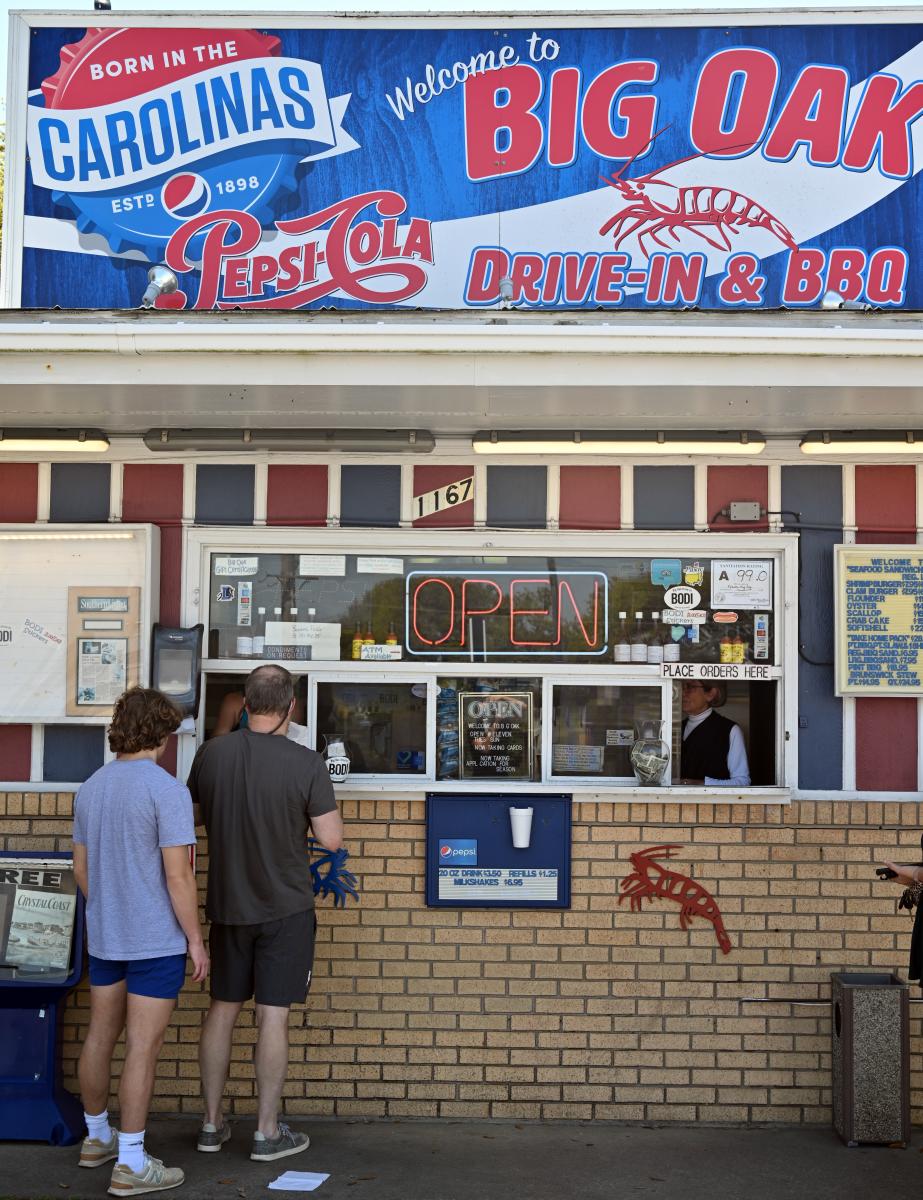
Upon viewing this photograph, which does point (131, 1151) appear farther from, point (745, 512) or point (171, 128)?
point (171, 128)

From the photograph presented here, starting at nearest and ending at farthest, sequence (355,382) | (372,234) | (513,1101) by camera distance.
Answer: (355,382) < (513,1101) < (372,234)

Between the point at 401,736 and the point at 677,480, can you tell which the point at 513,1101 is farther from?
the point at 677,480

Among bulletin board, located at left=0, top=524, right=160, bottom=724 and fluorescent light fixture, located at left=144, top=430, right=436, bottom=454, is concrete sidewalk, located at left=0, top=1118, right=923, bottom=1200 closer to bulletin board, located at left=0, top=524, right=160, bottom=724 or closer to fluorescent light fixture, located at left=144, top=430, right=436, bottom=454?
bulletin board, located at left=0, top=524, right=160, bottom=724

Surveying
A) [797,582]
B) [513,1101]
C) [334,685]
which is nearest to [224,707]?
[334,685]

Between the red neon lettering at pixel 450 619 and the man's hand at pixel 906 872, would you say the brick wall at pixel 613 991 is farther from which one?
the red neon lettering at pixel 450 619

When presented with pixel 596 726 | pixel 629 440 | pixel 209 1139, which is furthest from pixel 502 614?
pixel 209 1139

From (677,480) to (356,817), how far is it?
7.19ft

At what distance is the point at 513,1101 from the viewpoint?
17.9 feet

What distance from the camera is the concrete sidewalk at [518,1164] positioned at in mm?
4629

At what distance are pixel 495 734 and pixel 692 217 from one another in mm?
2716

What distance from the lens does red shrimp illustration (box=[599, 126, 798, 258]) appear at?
584cm

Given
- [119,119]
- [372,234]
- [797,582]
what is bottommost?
[797,582]

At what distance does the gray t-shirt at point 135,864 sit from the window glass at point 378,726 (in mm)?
1311

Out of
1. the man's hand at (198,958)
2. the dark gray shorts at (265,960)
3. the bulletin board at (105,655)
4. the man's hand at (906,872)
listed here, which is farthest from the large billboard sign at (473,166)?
the man's hand at (198,958)
